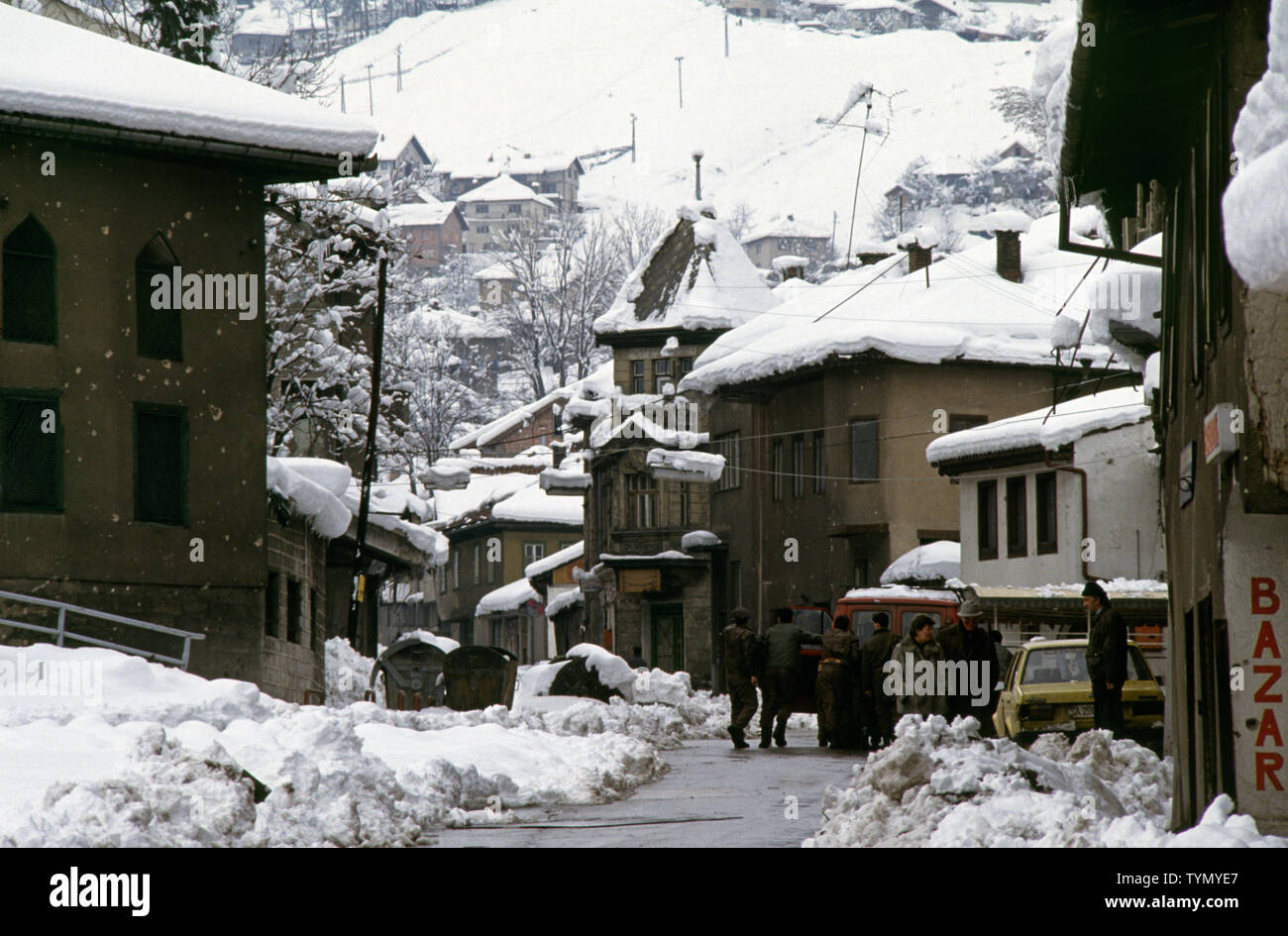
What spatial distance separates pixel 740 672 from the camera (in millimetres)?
25781

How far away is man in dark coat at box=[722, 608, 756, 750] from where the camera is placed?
25.5 m

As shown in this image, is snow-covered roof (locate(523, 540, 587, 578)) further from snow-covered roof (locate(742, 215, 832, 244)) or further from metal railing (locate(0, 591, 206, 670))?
snow-covered roof (locate(742, 215, 832, 244))

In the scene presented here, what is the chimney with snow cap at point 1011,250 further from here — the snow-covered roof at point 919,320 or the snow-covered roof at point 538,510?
the snow-covered roof at point 538,510

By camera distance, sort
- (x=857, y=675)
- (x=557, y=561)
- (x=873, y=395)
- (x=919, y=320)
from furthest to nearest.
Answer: (x=557, y=561), (x=919, y=320), (x=873, y=395), (x=857, y=675)

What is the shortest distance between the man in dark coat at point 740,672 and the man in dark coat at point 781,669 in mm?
212

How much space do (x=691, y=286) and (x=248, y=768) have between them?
49.3 meters

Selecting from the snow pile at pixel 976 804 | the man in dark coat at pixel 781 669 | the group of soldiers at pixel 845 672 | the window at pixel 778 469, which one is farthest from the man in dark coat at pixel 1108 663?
the window at pixel 778 469

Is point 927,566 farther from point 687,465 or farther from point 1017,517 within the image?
point 687,465

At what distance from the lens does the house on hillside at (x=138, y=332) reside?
24.0 m

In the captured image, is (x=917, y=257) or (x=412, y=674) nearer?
(x=412, y=674)

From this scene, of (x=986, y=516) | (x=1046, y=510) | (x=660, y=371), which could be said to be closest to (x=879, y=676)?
(x=1046, y=510)

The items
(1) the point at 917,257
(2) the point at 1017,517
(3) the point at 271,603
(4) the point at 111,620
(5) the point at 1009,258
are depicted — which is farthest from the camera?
(1) the point at 917,257

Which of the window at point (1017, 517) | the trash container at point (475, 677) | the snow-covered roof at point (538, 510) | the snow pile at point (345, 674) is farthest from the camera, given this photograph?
the snow-covered roof at point (538, 510)
